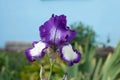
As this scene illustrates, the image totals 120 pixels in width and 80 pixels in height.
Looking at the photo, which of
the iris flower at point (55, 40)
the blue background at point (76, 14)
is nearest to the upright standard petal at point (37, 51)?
the iris flower at point (55, 40)

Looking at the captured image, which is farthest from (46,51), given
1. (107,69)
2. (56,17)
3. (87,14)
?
(87,14)

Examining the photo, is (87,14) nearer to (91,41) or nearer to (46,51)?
(91,41)

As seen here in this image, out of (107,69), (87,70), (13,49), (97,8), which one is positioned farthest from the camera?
(13,49)

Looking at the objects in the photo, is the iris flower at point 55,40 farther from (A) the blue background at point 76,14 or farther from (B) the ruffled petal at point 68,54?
(A) the blue background at point 76,14

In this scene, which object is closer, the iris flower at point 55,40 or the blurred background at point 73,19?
the iris flower at point 55,40

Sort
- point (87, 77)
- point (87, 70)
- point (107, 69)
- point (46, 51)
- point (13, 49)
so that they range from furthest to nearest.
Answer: point (13, 49), point (87, 70), point (107, 69), point (87, 77), point (46, 51)

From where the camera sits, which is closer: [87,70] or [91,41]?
[87,70]

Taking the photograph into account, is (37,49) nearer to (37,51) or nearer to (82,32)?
(37,51)

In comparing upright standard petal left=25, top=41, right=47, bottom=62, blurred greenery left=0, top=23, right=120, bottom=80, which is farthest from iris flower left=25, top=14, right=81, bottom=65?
blurred greenery left=0, top=23, right=120, bottom=80
